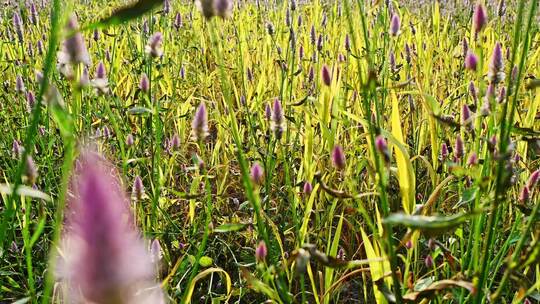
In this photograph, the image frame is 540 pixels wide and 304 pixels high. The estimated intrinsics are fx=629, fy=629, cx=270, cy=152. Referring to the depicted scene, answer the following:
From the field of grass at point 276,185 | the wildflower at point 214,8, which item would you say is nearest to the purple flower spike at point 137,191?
the field of grass at point 276,185

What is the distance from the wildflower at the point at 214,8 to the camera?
0.85m

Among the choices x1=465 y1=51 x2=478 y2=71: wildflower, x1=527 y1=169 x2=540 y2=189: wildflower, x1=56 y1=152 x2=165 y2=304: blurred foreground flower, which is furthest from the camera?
x1=465 y1=51 x2=478 y2=71: wildflower

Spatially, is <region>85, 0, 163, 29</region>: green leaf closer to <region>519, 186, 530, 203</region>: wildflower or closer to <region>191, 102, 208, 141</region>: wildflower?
<region>191, 102, 208, 141</region>: wildflower

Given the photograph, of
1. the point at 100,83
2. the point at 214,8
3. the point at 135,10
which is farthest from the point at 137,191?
the point at 135,10

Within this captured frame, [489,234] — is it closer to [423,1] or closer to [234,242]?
[234,242]

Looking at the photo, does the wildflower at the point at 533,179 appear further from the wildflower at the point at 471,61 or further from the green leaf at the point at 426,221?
the green leaf at the point at 426,221

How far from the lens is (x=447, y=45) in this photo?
124 inches

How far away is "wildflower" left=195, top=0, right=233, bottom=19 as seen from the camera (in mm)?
845

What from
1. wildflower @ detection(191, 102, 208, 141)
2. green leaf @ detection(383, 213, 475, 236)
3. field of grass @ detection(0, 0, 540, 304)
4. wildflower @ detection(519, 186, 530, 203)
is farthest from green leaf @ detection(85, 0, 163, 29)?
wildflower @ detection(519, 186, 530, 203)

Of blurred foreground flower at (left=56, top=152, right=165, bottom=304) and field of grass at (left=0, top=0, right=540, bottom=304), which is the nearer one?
blurred foreground flower at (left=56, top=152, right=165, bottom=304)

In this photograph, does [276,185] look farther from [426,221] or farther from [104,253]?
[104,253]

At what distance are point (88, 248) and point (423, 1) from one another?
5630mm

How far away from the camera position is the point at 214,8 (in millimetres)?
860

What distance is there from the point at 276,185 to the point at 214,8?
1.13 meters
